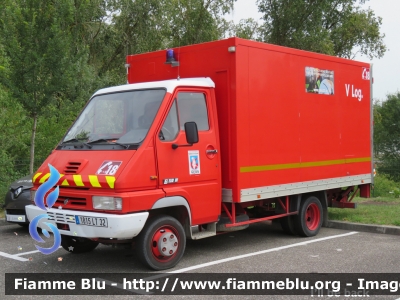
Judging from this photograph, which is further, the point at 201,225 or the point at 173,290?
the point at 201,225

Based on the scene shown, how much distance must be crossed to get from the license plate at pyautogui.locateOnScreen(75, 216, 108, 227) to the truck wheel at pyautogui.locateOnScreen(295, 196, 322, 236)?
3968 millimetres

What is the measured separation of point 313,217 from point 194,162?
132 inches

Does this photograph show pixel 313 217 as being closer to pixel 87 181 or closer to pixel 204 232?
pixel 204 232

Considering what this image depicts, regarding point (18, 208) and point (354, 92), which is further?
point (354, 92)

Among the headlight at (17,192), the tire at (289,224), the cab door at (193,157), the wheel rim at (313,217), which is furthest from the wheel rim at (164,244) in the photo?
the headlight at (17,192)

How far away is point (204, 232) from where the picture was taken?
7.23 m

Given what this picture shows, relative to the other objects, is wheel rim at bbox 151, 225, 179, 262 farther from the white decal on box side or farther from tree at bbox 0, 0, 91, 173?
tree at bbox 0, 0, 91, 173

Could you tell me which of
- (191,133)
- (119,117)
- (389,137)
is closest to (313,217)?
(191,133)

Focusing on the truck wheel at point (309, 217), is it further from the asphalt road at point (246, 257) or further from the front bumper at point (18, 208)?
the front bumper at point (18, 208)

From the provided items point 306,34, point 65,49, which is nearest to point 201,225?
point 65,49

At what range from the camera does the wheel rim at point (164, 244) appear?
253 inches

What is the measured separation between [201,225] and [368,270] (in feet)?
7.77

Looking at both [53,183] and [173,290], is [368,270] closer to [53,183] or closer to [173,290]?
[173,290]

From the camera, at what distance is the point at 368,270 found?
21.6ft
